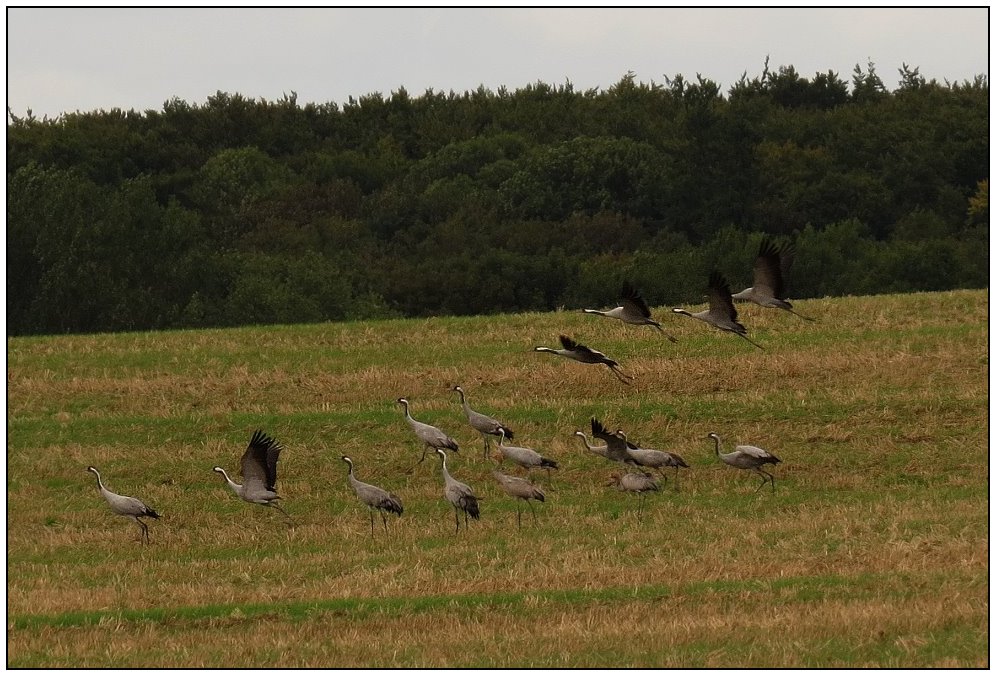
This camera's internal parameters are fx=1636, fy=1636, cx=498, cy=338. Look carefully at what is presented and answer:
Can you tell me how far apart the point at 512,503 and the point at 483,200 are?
50671 mm

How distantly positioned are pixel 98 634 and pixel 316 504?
8474 millimetres

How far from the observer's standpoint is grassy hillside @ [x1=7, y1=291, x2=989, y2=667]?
14172 millimetres

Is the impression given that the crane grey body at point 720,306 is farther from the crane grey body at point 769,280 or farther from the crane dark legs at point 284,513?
the crane dark legs at point 284,513

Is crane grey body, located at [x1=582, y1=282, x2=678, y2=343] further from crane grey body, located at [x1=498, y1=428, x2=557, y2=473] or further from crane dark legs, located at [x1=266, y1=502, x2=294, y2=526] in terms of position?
crane dark legs, located at [x1=266, y1=502, x2=294, y2=526]

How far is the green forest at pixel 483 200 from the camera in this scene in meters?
58.3

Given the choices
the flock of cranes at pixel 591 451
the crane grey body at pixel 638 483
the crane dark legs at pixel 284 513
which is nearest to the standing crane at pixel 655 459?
the flock of cranes at pixel 591 451

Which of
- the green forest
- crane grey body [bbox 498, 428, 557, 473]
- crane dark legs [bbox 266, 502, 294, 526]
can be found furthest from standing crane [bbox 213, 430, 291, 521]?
the green forest

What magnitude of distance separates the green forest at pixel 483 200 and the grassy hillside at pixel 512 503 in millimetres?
22661

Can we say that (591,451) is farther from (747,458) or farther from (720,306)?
(720,306)

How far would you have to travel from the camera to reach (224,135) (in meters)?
83.8

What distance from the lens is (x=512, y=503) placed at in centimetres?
2298

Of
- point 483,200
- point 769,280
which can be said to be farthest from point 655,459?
point 483,200

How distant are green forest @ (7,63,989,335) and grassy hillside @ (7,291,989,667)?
74.3ft

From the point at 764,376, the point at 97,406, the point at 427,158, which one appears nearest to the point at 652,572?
the point at 764,376
